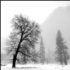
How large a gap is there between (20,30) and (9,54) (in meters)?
5.35

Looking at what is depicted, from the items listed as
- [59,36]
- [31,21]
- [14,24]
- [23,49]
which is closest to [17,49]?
[23,49]

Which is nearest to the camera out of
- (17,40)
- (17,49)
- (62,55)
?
(17,49)

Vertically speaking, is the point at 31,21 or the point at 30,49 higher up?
the point at 31,21

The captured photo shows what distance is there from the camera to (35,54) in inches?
705

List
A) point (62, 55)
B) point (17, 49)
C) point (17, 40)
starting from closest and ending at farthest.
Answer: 1. point (17, 49)
2. point (17, 40)
3. point (62, 55)

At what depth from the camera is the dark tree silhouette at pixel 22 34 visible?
18156mm

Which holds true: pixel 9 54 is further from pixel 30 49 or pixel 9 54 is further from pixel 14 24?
pixel 14 24

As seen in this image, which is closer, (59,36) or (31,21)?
(31,21)

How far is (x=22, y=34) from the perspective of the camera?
1853 centimetres

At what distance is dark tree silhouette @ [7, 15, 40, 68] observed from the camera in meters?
18.2

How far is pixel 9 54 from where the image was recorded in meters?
18.0

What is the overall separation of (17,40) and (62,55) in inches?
909

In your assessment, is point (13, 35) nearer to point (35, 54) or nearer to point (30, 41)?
point (30, 41)

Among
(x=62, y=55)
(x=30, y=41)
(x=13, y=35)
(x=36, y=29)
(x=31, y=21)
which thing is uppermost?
(x=31, y=21)
